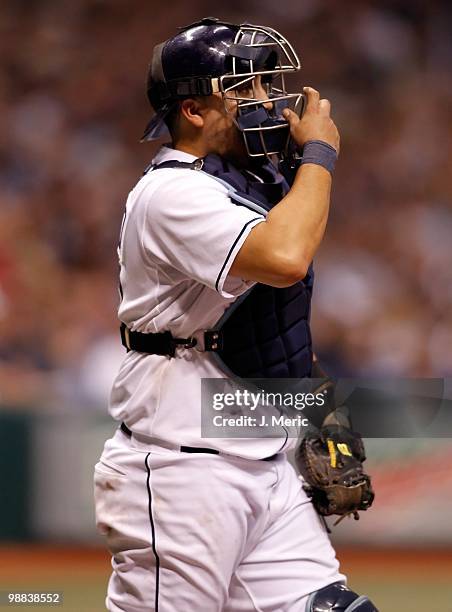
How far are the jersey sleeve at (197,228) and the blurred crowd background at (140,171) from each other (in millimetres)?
3097

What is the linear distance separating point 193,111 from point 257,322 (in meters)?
0.51

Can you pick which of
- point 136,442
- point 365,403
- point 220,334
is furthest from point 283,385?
point 365,403

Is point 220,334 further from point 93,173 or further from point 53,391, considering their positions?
point 93,173

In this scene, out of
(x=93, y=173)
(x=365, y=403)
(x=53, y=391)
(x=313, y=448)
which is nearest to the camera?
(x=313, y=448)

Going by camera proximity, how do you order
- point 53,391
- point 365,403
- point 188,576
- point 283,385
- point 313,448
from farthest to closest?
point 53,391
point 365,403
point 313,448
point 283,385
point 188,576

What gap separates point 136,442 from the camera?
2.45 metres

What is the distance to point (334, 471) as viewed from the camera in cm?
260

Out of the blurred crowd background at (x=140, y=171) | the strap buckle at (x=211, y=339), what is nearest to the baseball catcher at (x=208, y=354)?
the strap buckle at (x=211, y=339)

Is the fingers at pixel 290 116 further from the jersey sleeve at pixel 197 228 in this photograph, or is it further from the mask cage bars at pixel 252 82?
the jersey sleeve at pixel 197 228

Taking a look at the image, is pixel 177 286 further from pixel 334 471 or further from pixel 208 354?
pixel 334 471

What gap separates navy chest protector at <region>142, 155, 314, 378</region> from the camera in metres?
2.40

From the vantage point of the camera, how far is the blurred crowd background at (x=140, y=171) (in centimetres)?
566

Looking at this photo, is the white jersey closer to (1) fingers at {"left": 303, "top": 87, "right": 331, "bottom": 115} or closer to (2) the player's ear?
→ (2) the player's ear

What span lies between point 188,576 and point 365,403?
150cm
